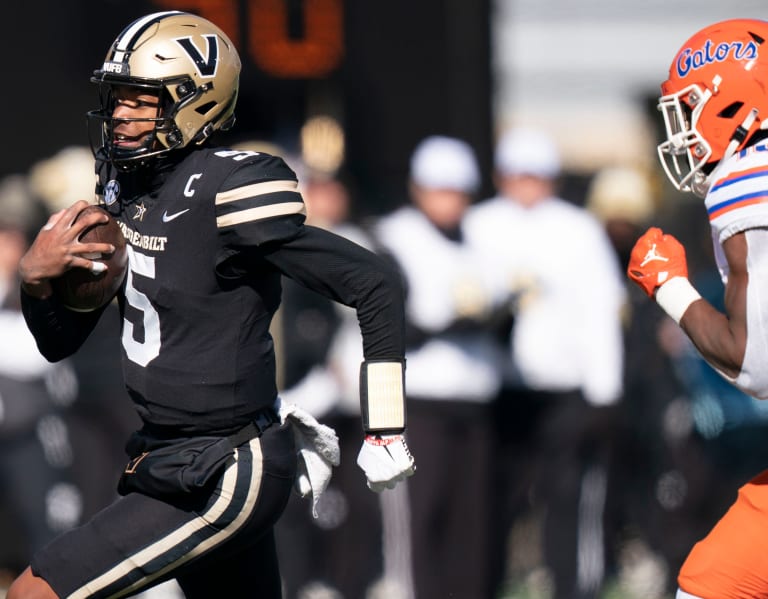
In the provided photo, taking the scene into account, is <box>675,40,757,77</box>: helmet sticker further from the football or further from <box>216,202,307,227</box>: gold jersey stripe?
the football

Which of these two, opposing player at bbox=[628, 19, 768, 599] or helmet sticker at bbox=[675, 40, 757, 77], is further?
helmet sticker at bbox=[675, 40, 757, 77]

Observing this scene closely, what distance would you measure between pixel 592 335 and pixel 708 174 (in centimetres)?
234

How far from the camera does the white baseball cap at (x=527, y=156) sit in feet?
19.5

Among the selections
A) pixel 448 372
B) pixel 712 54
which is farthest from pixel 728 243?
pixel 448 372

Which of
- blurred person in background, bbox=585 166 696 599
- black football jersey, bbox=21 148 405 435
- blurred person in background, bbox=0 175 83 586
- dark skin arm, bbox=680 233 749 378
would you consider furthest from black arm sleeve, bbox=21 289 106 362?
blurred person in background, bbox=585 166 696 599

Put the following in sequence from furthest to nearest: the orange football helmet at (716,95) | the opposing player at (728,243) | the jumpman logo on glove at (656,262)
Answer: the jumpman logo on glove at (656,262) < the orange football helmet at (716,95) < the opposing player at (728,243)

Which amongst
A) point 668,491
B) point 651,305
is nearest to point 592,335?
point 651,305

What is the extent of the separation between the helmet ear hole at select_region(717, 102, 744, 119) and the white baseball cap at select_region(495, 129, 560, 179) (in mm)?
2588

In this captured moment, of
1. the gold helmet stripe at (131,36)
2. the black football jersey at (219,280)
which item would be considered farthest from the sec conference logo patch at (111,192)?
the gold helmet stripe at (131,36)

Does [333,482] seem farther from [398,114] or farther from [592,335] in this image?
[398,114]

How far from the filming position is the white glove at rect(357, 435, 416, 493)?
321 centimetres

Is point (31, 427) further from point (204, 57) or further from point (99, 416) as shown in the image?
point (204, 57)

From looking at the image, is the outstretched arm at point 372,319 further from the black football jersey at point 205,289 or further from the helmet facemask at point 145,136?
the helmet facemask at point 145,136

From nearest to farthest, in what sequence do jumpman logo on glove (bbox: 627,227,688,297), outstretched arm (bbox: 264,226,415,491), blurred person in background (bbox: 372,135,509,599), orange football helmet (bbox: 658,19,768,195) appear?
outstretched arm (bbox: 264,226,415,491) → orange football helmet (bbox: 658,19,768,195) → jumpman logo on glove (bbox: 627,227,688,297) → blurred person in background (bbox: 372,135,509,599)
